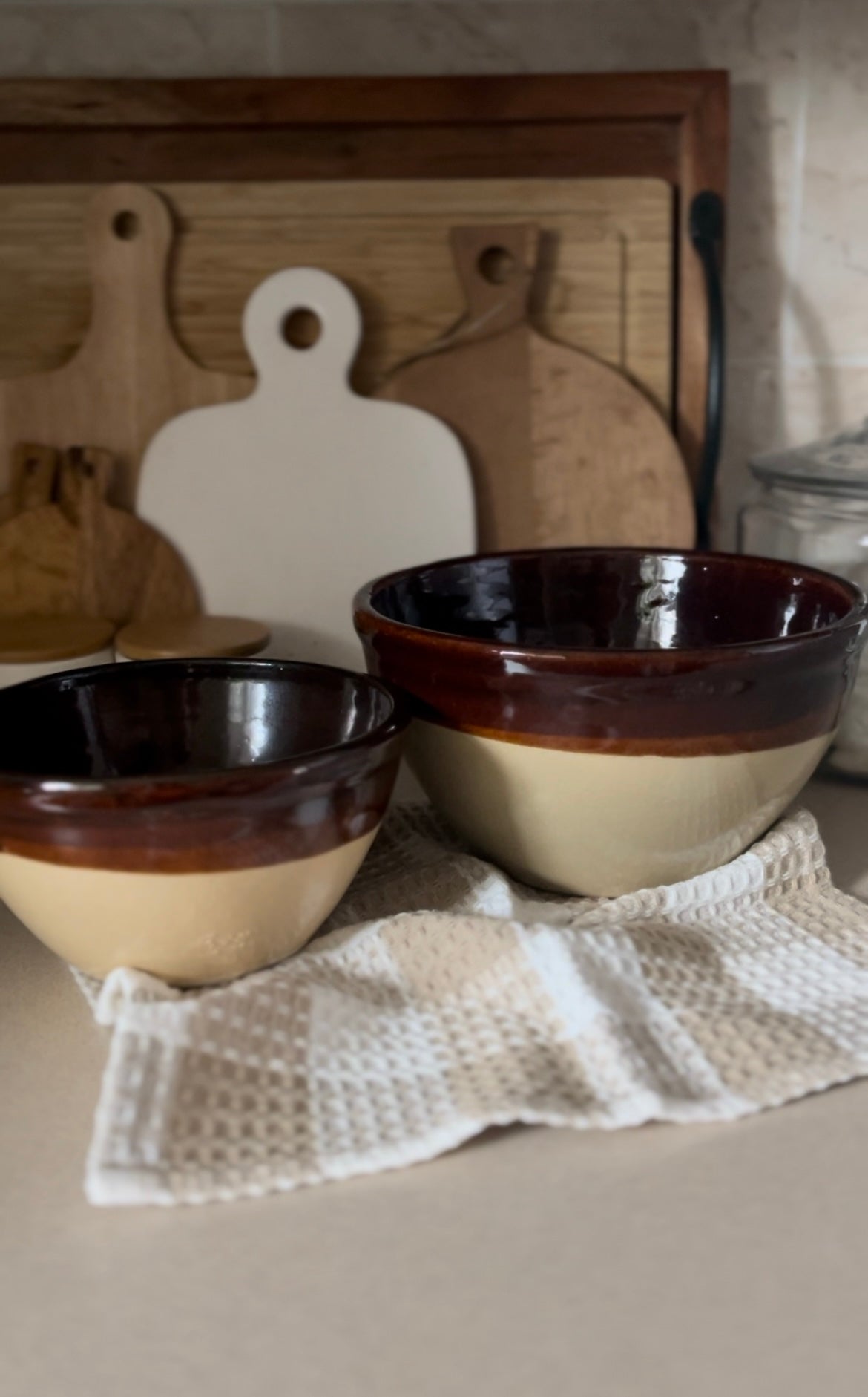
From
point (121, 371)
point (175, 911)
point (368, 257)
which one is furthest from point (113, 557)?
point (175, 911)

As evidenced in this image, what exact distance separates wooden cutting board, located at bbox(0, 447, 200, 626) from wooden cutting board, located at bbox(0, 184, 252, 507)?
2 centimetres

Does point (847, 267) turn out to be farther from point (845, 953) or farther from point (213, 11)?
point (845, 953)

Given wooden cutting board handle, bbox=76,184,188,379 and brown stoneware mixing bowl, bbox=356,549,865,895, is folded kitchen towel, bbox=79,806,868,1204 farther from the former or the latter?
wooden cutting board handle, bbox=76,184,188,379

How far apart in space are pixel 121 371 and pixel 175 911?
1.64 feet

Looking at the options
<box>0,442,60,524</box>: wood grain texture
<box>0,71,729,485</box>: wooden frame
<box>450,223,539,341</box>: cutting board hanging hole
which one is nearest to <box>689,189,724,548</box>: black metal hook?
<box>0,71,729,485</box>: wooden frame

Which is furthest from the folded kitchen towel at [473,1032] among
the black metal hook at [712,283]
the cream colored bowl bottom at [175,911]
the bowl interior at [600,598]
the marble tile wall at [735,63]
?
the marble tile wall at [735,63]

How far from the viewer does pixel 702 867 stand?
0.67 meters

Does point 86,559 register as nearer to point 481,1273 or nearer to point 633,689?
point 633,689

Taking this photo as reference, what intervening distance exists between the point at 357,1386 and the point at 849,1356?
141mm

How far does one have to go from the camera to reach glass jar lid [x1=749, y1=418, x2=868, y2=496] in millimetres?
817

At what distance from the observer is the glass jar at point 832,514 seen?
2.70ft

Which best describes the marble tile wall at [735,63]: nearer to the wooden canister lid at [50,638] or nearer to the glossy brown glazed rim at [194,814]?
the wooden canister lid at [50,638]

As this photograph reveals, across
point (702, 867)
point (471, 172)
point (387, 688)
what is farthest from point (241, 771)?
point (471, 172)

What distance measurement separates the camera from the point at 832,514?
85 cm
